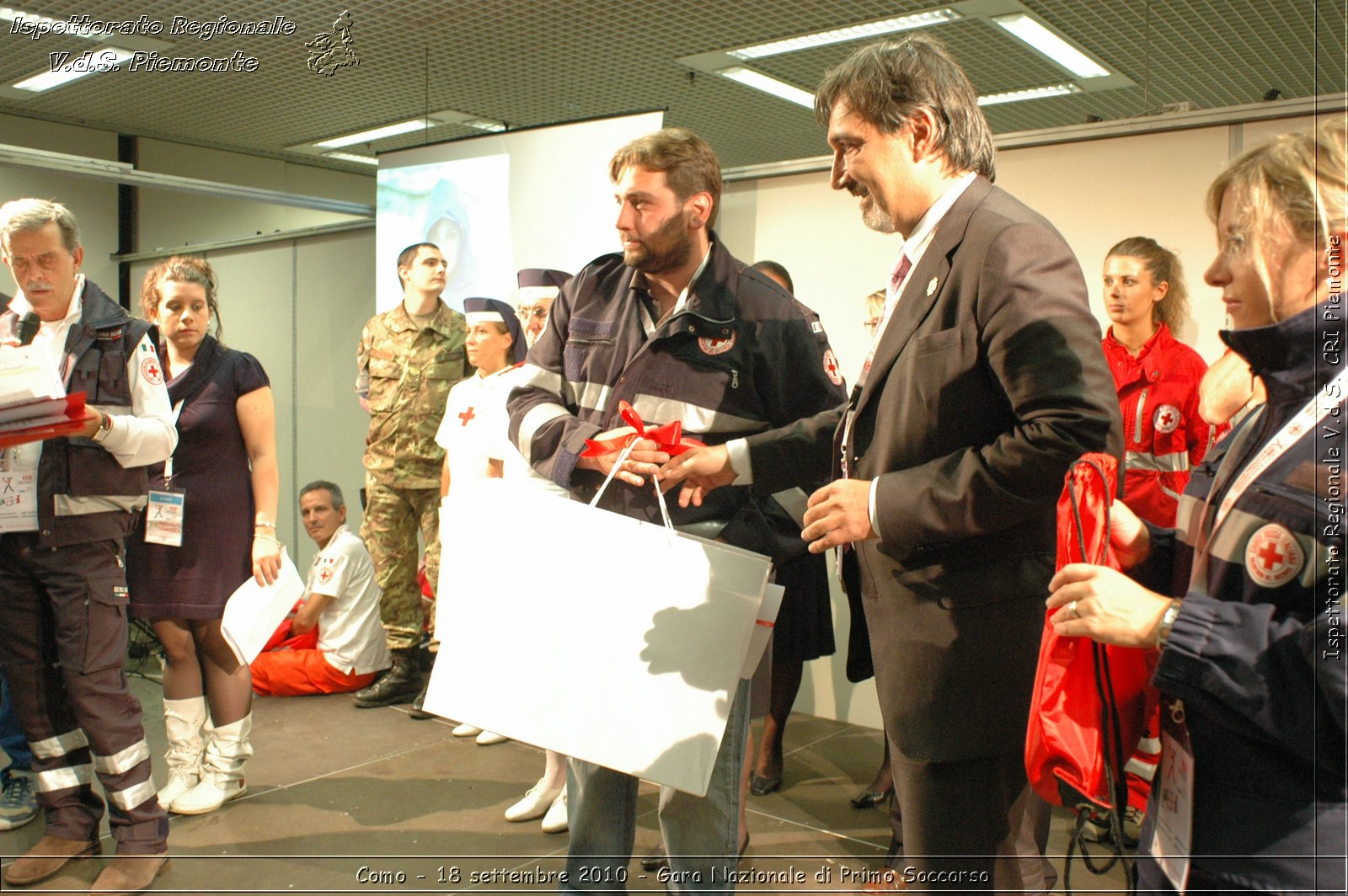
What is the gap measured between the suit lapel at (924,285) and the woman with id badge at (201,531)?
2.28m

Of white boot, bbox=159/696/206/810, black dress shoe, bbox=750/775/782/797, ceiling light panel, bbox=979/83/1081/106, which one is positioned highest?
ceiling light panel, bbox=979/83/1081/106

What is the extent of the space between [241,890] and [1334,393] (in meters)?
2.77

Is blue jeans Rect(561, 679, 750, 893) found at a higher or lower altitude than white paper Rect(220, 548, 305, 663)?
lower

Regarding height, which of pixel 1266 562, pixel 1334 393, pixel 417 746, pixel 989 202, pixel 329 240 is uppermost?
pixel 329 240

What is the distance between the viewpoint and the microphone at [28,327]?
2.56 meters

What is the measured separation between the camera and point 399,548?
184 inches

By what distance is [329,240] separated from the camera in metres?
5.88

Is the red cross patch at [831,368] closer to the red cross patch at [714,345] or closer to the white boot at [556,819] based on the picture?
the red cross patch at [714,345]

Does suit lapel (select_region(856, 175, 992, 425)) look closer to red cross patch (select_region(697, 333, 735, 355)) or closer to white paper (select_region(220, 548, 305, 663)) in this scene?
red cross patch (select_region(697, 333, 735, 355))

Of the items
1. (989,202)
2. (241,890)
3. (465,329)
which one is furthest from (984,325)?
(465,329)

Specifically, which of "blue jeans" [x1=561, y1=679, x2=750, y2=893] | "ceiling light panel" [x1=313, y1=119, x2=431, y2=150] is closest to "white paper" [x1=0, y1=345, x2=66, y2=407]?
"blue jeans" [x1=561, y1=679, x2=750, y2=893]

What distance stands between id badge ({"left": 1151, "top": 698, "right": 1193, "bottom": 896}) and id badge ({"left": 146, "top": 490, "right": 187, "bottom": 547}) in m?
2.87

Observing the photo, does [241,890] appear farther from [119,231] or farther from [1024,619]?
[119,231]

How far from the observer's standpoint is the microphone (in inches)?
101
